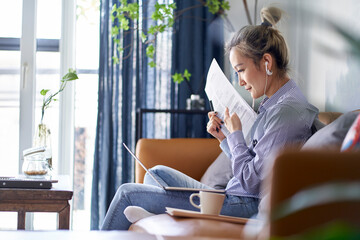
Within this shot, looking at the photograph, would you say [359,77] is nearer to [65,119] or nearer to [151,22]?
[151,22]

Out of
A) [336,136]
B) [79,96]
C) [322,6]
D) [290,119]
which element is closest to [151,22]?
[79,96]

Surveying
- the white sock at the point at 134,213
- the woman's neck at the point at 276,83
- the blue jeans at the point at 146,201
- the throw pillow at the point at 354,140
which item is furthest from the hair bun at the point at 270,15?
the throw pillow at the point at 354,140

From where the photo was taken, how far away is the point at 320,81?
2.25m

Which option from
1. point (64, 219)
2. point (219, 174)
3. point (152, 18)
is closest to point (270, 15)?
point (219, 174)

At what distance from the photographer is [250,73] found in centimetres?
192

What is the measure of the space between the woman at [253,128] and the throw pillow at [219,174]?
42 centimetres

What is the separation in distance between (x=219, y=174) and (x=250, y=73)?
71 cm

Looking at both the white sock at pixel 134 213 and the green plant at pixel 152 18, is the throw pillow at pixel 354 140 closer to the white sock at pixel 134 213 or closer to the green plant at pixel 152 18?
the white sock at pixel 134 213

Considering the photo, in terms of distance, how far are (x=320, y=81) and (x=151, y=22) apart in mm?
1573

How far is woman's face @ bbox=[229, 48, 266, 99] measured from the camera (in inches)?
75.0

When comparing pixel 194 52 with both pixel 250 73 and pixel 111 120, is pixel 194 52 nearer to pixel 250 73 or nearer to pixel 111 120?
pixel 111 120

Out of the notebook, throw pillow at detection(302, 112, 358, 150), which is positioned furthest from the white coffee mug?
the notebook

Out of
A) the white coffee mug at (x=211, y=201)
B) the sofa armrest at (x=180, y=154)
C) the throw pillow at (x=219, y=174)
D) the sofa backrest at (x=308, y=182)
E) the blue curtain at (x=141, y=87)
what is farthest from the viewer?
the blue curtain at (x=141, y=87)

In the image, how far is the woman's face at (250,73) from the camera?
6.25 ft
